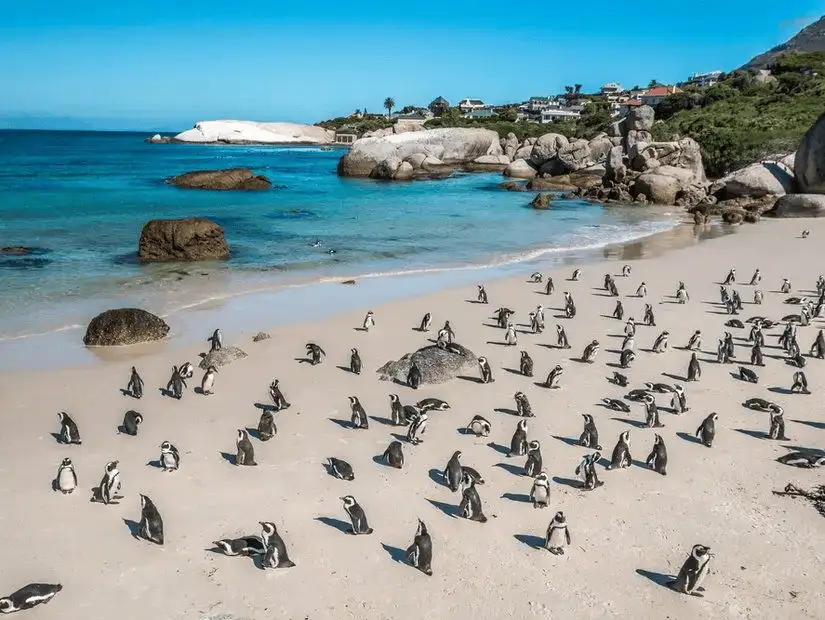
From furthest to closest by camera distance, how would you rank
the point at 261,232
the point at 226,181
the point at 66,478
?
1. the point at 226,181
2. the point at 261,232
3. the point at 66,478

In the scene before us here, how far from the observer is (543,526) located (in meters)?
8.89

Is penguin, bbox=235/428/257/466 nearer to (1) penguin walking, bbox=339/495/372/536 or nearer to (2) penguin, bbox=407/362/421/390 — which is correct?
(1) penguin walking, bbox=339/495/372/536

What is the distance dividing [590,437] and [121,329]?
36.0ft

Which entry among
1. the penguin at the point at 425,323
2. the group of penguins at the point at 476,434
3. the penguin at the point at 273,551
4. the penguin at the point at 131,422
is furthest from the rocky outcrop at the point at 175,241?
the penguin at the point at 273,551

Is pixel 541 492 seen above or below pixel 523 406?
below

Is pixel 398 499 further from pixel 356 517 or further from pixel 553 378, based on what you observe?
→ pixel 553 378

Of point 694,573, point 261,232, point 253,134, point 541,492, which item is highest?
point 253,134

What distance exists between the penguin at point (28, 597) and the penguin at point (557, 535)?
17.9 ft

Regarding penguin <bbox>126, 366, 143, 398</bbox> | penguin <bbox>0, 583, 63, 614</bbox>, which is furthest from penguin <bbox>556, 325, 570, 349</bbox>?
penguin <bbox>0, 583, 63, 614</bbox>

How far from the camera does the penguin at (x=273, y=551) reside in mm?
7969

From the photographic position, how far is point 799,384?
13102mm

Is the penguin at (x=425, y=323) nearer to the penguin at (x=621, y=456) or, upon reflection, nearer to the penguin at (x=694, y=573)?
the penguin at (x=621, y=456)

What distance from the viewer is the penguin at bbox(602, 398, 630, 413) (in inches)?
484

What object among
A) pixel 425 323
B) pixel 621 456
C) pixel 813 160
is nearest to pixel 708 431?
pixel 621 456
